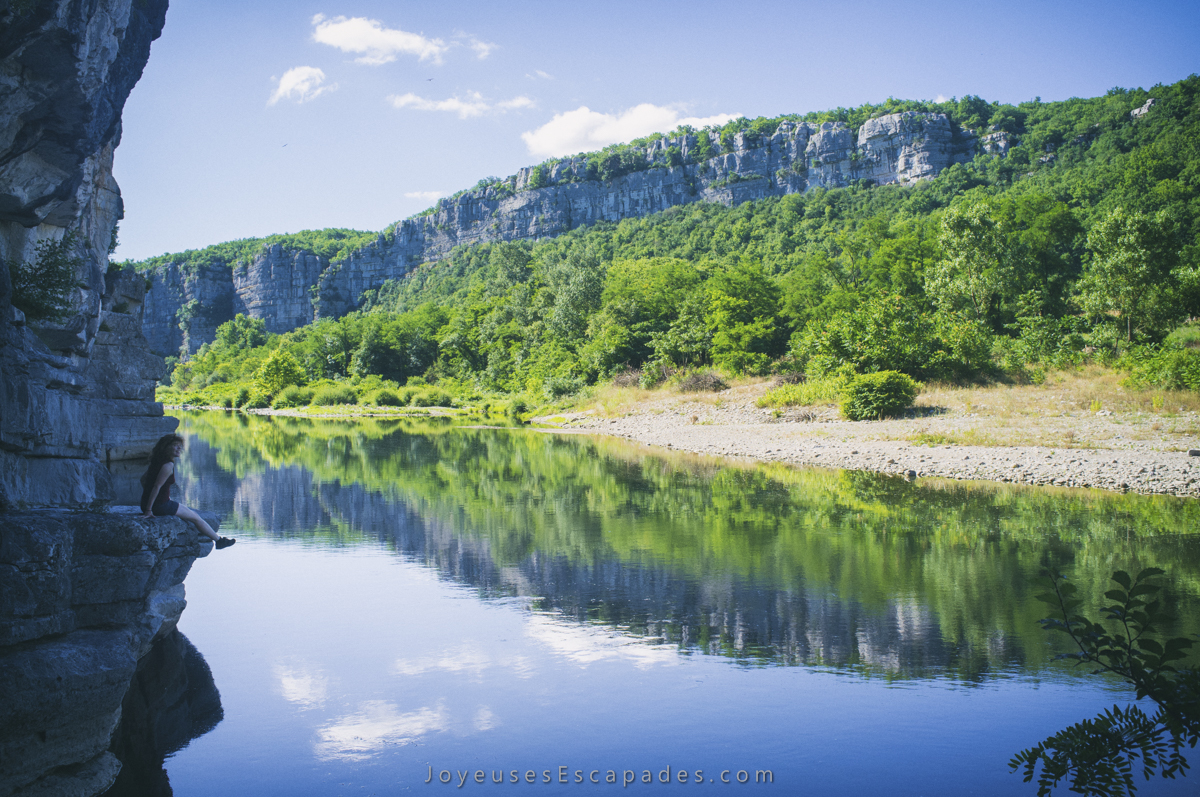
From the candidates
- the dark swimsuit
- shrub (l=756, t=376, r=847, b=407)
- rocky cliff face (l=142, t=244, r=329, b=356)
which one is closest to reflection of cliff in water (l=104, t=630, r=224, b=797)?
the dark swimsuit

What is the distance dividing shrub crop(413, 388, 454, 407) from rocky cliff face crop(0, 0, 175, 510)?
52151mm

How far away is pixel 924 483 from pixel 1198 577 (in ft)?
28.7

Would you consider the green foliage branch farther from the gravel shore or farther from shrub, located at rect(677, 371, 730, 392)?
shrub, located at rect(677, 371, 730, 392)

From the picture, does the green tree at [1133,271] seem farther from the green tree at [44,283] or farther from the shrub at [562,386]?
the green tree at [44,283]

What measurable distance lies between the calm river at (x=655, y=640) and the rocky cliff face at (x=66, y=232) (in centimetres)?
287

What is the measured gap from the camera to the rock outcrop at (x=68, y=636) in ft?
15.8

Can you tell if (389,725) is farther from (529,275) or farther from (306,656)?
(529,275)

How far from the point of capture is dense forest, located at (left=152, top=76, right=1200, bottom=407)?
112 ft

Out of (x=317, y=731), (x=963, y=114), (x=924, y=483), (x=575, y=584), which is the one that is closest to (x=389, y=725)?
(x=317, y=731)

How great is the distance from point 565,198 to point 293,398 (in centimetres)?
7325

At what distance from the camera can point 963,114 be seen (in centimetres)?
10562

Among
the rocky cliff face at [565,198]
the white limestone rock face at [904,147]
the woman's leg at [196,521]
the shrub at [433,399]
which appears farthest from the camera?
the rocky cliff face at [565,198]

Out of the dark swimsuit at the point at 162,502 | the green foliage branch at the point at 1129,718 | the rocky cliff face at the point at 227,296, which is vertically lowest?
the green foliage branch at the point at 1129,718

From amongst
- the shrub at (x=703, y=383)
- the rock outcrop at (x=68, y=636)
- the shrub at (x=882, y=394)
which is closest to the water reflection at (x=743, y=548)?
the rock outcrop at (x=68, y=636)
